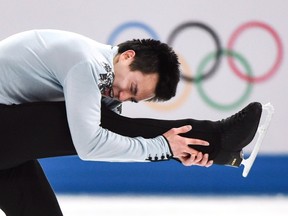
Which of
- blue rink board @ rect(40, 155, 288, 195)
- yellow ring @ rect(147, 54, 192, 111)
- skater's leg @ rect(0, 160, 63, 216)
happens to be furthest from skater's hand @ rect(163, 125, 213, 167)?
yellow ring @ rect(147, 54, 192, 111)

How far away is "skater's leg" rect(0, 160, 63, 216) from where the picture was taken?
2092 millimetres

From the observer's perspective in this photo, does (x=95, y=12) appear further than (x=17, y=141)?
Yes

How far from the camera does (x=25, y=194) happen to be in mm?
2107

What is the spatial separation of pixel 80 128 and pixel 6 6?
2512 millimetres

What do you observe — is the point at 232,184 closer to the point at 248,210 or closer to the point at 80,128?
the point at 248,210

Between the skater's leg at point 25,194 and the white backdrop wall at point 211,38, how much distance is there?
1943 mm

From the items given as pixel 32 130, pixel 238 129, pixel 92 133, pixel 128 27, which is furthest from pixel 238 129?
pixel 128 27

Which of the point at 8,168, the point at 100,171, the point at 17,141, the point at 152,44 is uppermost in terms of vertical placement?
the point at 152,44

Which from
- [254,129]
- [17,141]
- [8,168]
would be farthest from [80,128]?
[254,129]

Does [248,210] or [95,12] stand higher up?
[95,12]

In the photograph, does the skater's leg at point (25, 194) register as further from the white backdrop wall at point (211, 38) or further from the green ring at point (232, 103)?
the green ring at point (232, 103)

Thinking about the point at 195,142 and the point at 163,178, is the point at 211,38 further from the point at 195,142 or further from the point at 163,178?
the point at 195,142

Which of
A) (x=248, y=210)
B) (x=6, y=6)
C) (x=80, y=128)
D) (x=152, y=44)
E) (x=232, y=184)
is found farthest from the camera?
(x=6, y=6)

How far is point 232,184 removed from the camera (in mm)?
3900
